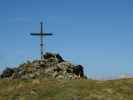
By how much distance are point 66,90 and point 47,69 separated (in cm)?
4641

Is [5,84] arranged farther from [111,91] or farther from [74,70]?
[74,70]

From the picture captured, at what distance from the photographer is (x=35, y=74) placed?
7562cm

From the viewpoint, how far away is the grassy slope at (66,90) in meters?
32.9

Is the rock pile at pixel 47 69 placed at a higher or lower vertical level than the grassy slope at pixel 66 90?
higher

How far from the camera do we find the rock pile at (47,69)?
7669 cm

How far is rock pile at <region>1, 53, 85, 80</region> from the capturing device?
7669 centimetres

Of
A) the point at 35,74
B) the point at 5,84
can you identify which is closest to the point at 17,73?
the point at 35,74

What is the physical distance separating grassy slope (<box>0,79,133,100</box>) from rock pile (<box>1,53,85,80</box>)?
3690 centimetres

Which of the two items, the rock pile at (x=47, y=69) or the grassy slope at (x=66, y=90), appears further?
the rock pile at (x=47, y=69)

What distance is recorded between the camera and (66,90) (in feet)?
112

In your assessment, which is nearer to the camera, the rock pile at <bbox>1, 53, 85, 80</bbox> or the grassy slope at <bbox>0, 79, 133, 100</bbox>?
the grassy slope at <bbox>0, 79, 133, 100</bbox>

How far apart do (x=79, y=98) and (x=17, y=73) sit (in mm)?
49159

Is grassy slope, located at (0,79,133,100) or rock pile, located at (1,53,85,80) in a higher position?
rock pile, located at (1,53,85,80)

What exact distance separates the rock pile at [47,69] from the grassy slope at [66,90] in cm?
3690
